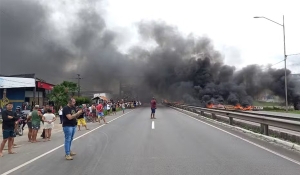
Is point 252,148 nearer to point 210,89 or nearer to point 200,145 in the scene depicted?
point 200,145

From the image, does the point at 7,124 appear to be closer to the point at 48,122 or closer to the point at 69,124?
the point at 69,124

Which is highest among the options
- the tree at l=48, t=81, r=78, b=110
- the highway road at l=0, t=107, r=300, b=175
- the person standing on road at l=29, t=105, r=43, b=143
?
the tree at l=48, t=81, r=78, b=110

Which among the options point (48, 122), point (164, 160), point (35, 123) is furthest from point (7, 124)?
point (164, 160)

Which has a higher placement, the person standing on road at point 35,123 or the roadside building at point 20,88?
the roadside building at point 20,88

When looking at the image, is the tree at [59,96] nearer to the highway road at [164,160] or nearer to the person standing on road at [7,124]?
the person standing on road at [7,124]

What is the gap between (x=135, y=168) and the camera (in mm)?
6855

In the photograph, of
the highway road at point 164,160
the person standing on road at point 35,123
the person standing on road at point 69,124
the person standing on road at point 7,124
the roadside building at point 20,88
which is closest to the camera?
the highway road at point 164,160

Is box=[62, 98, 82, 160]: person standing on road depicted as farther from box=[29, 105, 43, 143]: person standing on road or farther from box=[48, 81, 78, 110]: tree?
box=[48, 81, 78, 110]: tree

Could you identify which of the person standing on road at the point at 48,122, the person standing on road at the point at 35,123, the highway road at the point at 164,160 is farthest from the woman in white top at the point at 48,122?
the highway road at the point at 164,160

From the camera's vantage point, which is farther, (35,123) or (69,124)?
(35,123)

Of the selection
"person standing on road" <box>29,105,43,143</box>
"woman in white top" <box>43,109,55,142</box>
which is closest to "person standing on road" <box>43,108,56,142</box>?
"woman in white top" <box>43,109,55,142</box>

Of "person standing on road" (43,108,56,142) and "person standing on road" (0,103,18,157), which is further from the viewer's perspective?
"person standing on road" (43,108,56,142)

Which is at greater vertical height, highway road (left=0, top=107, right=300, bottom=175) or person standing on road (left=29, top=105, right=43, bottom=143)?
person standing on road (left=29, top=105, right=43, bottom=143)

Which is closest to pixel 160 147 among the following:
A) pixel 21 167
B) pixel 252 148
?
pixel 252 148
